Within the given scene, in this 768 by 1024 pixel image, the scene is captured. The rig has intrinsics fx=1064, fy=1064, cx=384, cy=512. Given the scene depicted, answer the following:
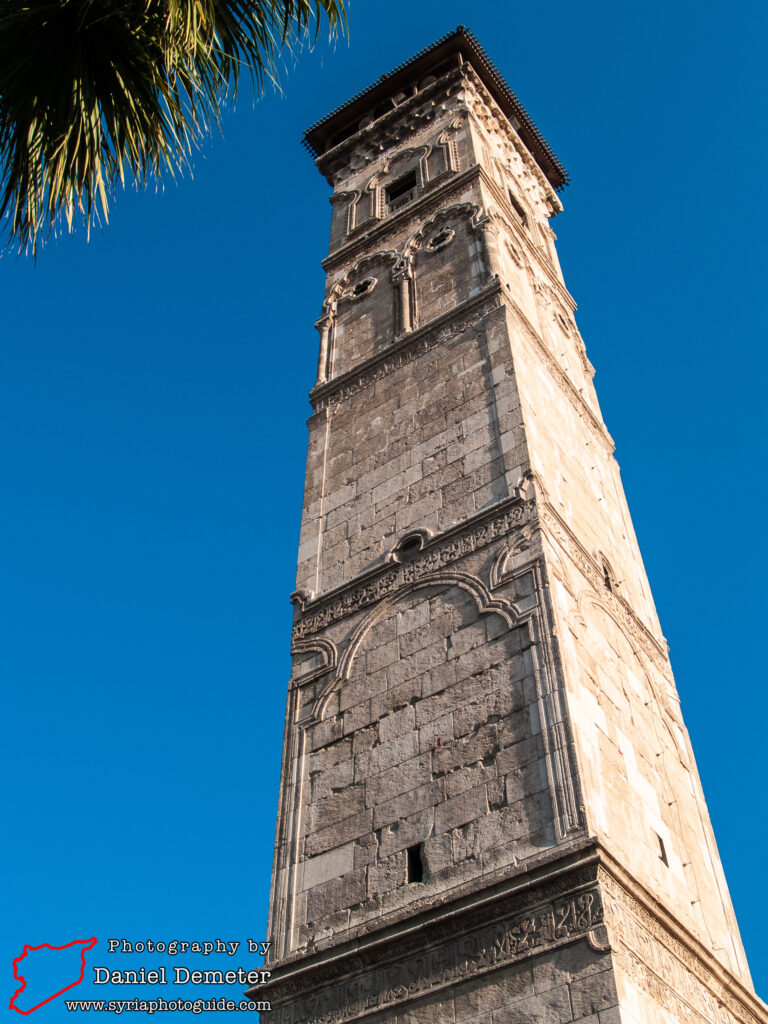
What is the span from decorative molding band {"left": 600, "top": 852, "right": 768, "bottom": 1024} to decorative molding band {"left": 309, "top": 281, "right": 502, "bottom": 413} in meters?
7.83

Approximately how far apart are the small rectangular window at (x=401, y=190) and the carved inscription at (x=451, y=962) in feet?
43.6

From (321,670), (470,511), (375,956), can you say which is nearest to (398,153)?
(470,511)

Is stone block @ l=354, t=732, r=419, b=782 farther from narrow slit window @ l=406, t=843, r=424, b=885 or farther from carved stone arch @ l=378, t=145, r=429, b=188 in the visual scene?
carved stone arch @ l=378, t=145, r=429, b=188

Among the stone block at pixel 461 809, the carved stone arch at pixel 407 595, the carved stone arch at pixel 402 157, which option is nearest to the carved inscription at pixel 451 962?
the stone block at pixel 461 809

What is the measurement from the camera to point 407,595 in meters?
10.8

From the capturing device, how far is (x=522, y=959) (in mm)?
7441

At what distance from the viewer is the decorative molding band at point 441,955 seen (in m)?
7.46

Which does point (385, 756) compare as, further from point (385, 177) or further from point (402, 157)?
point (402, 157)

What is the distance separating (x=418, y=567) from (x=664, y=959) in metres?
4.46

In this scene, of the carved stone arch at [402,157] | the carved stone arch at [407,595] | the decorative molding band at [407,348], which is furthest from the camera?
the carved stone arch at [402,157]

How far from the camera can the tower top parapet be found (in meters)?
21.2

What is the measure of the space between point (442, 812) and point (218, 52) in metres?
5.95

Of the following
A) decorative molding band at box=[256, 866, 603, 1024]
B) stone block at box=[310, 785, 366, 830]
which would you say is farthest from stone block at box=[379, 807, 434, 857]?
decorative molding band at box=[256, 866, 603, 1024]

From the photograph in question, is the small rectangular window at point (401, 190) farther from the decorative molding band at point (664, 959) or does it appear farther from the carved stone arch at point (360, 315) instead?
the decorative molding band at point (664, 959)
